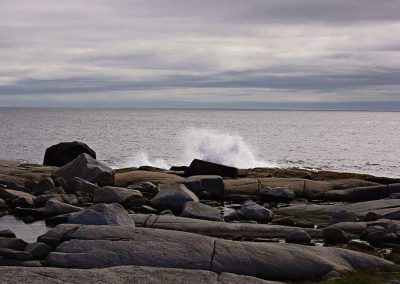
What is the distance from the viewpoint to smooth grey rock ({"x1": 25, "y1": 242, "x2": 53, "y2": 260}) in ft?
58.3

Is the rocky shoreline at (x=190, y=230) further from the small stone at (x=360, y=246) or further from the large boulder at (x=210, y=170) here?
the large boulder at (x=210, y=170)

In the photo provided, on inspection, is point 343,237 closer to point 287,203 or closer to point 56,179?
point 287,203

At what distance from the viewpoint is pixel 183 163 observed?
78688 millimetres

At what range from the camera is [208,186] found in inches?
1380

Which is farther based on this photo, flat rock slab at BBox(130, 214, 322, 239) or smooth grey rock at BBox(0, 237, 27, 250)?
flat rock slab at BBox(130, 214, 322, 239)

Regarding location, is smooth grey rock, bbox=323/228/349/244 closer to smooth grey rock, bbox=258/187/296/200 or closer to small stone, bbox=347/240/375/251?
small stone, bbox=347/240/375/251

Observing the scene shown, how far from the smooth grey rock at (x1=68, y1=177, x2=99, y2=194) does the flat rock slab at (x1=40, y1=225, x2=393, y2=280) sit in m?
13.4

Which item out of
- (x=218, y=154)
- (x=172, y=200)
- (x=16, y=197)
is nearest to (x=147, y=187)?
(x=172, y=200)

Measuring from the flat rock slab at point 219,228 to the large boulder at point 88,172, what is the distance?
11898 millimetres

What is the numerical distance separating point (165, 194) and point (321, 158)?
67.8 metres

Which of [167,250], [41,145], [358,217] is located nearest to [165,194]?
[358,217]

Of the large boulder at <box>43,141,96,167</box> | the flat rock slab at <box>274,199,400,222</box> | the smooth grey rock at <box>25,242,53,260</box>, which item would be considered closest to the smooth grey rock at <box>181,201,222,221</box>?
the flat rock slab at <box>274,199,400,222</box>

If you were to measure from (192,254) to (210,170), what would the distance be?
25.4 metres

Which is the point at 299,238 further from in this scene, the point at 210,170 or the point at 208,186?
the point at 210,170
